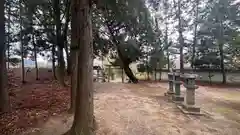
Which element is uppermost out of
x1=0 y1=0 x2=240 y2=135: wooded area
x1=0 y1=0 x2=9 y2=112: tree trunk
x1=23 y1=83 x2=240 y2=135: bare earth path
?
x1=0 y1=0 x2=240 y2=135: wooded area

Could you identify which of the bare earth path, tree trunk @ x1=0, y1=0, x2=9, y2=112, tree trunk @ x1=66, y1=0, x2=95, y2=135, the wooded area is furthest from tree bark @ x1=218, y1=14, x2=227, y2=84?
tree trunk @ x1=0, y1=0, x2=9, y2=112

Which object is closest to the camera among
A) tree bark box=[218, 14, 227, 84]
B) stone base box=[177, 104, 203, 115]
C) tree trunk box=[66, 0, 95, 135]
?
tree trunk box=[66, 0, 95, 135]

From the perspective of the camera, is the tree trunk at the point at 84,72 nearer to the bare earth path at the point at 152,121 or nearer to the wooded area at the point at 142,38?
the bare earth path at the point at 152,121

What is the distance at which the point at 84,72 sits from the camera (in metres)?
3.53

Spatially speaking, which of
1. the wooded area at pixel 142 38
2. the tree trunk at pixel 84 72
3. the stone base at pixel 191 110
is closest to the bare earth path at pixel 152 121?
the stone base at pixel 191 110

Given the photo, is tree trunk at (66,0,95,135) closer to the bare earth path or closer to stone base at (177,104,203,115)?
the bare earth path

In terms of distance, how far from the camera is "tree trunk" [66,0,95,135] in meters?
3.49

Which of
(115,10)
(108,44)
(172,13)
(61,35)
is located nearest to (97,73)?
(108,44)

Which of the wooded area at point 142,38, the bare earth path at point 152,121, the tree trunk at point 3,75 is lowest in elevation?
the bare earth path at point 152,121

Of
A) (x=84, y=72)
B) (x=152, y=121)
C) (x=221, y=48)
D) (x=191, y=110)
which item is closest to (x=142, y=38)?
(x=221, y=48)

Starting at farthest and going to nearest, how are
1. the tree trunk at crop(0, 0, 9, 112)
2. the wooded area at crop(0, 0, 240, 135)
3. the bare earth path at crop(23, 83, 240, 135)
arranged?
the wooded area at crop(0, 0, 240, 135) → the tree trunk at crop(0, 0, 9, 112) → the bare earth path at crop(23, 83, 240, 135)

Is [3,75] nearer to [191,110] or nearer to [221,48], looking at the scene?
[191,110]

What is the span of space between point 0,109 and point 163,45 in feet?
38.5

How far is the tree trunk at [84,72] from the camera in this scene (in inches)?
137
